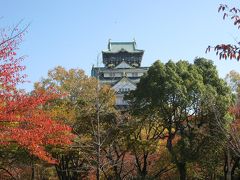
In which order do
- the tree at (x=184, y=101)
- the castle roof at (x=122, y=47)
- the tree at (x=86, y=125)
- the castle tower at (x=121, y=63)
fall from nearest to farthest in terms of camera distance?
the tree at (x=86, y=125) < the tree at (x=184, y=101) < the castle tower at (x=121, y=63) < the castle roof at (x=122, y=47)

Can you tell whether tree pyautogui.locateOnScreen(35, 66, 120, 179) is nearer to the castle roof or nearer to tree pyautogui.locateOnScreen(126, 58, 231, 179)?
tree pyautogui.locateOnScreen(126, 58, 231, 179)

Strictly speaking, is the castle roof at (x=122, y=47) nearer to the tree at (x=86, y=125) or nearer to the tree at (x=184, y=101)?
the tree at (x=86, y=125)

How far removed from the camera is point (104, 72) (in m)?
57.1

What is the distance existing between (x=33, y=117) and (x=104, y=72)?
45067 millimetres

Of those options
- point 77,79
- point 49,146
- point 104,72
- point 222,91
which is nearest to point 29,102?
point 49,146

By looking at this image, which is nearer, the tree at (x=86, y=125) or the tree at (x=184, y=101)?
the tree at (x=86, y=125)

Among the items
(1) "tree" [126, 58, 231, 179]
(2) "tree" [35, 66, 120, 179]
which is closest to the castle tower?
(2) "tree" [35, 66, 120, 179]

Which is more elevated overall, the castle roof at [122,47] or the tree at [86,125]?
the castle roof at [122,47]

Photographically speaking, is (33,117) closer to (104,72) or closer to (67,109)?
(67,109)

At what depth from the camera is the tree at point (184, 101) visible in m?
17.3

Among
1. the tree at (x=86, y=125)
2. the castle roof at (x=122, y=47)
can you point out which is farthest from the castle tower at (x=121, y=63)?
the tree at (x=86, y=125)

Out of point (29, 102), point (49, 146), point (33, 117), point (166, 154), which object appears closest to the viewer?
point (29, 102)

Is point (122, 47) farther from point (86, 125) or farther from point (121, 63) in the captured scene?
point (86, 125)

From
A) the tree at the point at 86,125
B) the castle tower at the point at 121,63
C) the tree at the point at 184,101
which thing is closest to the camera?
the tree at the point at 86,125
